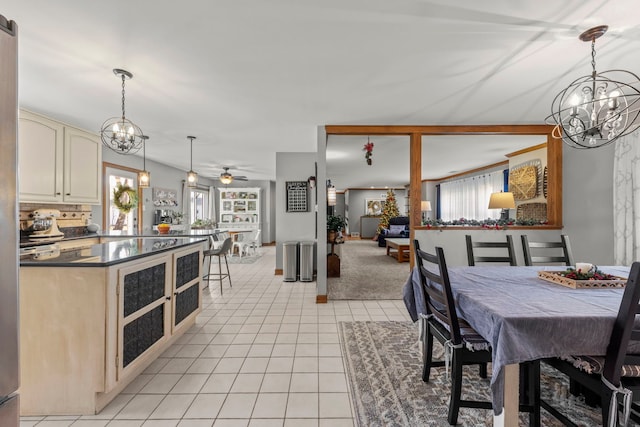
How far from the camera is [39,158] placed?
341cm

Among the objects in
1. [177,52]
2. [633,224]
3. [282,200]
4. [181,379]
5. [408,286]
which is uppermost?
[177,52]

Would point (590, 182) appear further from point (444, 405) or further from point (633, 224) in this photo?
point (444, 405)

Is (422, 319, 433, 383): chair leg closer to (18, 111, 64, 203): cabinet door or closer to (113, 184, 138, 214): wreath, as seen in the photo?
(18, 111, 64, 203): cabinet door

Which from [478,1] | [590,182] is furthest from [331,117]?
[590,182]

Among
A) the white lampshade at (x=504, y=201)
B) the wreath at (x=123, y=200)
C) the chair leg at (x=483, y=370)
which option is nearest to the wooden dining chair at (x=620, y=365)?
the chair leg at (x=483, y=370)

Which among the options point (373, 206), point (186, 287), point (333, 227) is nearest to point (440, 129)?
point (333, 227)

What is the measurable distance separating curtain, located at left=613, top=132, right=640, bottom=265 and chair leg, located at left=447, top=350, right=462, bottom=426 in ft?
9.73

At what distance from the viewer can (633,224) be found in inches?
123

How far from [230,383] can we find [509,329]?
1811mm

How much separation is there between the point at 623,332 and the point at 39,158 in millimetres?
5111

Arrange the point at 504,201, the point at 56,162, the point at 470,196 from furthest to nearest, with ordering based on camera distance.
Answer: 1. the point at 470,196
2. the point at 504,201
3. the point at 56,162

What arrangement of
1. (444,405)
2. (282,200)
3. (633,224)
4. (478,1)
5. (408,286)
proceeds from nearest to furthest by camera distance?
(478,1)
(444,405)
(408,286)
(633,224)
(282,200)

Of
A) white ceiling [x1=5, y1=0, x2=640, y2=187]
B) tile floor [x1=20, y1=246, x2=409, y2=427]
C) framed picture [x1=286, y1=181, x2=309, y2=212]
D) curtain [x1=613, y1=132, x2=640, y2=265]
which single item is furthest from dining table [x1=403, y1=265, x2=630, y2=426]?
framed picture [x1=286, y1=181, x2=309, y2=212]

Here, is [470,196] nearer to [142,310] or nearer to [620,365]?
[620,365]
